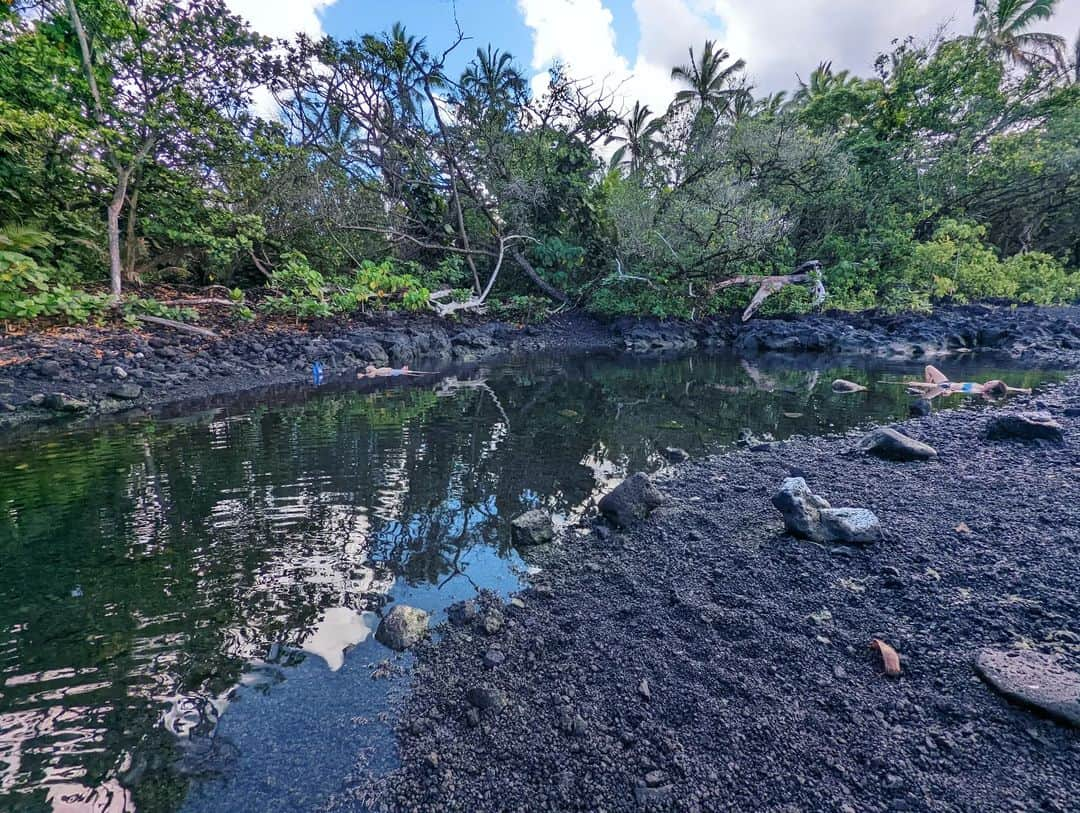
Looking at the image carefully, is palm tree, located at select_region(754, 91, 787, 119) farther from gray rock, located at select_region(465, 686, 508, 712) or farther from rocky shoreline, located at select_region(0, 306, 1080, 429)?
gray rock, located at select_region(465, 686, 508, 712)

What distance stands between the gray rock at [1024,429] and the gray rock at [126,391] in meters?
12.2

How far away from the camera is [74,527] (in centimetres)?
392

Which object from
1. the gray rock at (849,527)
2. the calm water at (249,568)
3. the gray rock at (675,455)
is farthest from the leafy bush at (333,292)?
the gray rock at (849,527)

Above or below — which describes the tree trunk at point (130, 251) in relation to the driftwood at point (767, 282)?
below

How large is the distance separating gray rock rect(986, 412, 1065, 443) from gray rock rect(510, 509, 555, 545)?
5083 millimetres

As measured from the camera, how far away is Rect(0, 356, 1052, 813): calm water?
1.96 meters

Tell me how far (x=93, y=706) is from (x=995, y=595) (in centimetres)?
448

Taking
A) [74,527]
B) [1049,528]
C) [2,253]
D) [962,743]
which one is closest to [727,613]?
[962,743]

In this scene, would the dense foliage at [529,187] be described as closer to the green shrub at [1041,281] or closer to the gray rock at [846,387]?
the green shrub at [1041,281]

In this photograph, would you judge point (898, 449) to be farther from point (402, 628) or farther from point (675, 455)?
point (402, 628)

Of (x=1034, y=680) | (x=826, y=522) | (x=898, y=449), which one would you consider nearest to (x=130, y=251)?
(x=826, y=522)

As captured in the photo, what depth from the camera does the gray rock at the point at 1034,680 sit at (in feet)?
5.72

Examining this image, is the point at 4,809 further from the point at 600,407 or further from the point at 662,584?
the point at 600,407

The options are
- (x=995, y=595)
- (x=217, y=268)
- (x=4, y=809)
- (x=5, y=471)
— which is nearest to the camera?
(x=4, y=809)
